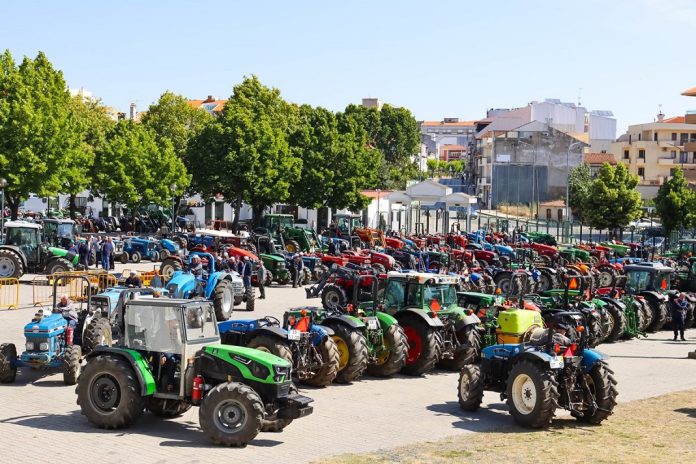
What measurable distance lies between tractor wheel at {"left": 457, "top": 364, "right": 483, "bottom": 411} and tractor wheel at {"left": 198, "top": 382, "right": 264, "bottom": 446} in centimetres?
447

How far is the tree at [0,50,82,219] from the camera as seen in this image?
143ft

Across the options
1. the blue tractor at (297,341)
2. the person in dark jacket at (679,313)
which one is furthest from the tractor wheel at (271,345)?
the person in dark jacket at (679,313)

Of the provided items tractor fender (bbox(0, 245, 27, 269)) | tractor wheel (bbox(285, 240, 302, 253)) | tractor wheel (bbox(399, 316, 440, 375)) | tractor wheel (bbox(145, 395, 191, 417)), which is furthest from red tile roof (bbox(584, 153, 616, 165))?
tractor wheel (bbox(145, 395, 191, 417))

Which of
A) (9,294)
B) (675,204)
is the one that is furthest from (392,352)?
(675,204)

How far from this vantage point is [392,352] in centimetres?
1858

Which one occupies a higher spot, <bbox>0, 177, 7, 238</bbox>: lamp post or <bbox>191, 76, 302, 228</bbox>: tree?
<bbox>191, 76, 302, 228</bbox>: tree

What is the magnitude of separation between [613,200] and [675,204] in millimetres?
4881

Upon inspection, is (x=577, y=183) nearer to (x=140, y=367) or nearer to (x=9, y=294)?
(x=9, y=294)

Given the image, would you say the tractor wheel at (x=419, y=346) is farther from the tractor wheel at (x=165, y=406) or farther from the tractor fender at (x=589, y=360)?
the tractor wheel at (x=165, y=406)

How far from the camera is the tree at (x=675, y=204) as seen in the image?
6481 cm

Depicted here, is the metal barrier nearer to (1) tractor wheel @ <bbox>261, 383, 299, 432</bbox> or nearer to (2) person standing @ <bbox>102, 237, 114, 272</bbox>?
(2) person standing @ <bbox>102, 237, 114, 272</bbox>

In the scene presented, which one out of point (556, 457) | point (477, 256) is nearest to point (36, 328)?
point (556, 457)

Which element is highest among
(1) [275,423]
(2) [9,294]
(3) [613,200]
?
(3) [613,200]

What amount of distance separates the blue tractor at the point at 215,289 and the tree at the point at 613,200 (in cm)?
4030
